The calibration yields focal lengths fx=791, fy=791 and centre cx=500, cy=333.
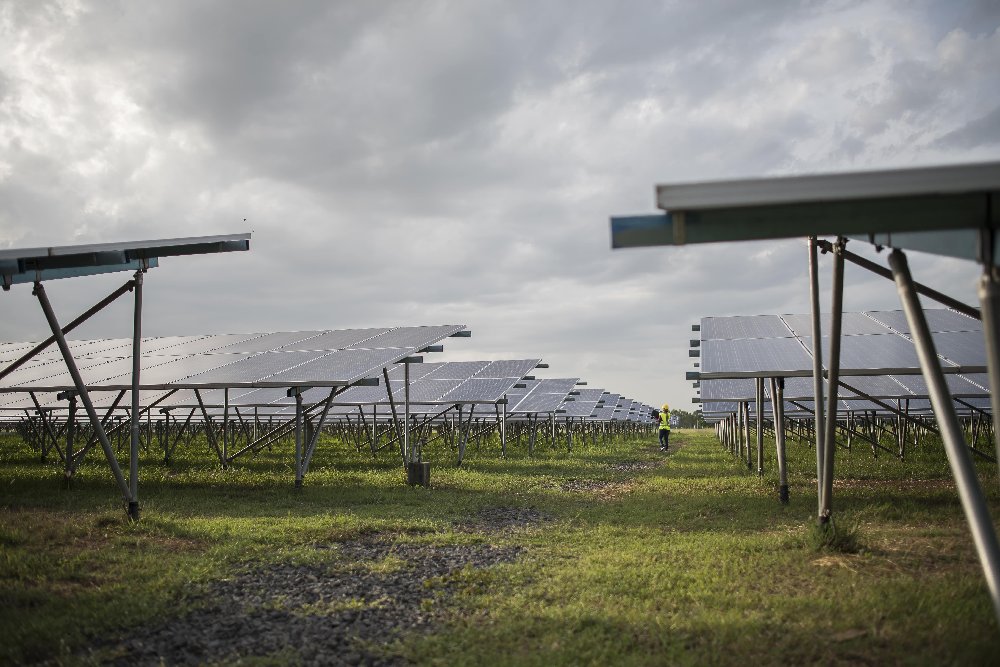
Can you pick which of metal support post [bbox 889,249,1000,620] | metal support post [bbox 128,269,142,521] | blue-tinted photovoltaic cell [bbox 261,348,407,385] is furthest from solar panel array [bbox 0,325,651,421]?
metal support post [bbox 889,249,1000,620]

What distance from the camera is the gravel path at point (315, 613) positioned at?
14.9 ft

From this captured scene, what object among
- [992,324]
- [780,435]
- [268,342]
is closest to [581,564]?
[992,324]

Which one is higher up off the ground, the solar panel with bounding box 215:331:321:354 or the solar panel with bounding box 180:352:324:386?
the solar panel with bounding box 215:331:321:354

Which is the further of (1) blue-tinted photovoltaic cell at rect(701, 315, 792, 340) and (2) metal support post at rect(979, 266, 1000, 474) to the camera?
(1) blue-tinted photovoltaic cell at rect(701, 315, 792, 340)

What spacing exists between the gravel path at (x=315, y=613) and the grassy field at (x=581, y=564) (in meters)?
0.17

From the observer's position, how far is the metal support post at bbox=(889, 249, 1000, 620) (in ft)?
12.3

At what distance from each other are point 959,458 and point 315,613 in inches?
156

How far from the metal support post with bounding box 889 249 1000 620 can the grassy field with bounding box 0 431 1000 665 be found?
0.60 metres

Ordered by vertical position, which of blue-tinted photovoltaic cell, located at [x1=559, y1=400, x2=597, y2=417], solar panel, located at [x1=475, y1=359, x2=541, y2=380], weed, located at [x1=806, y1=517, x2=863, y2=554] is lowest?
weed, located at [x1=806, y1=517, x2=863, y2=554]

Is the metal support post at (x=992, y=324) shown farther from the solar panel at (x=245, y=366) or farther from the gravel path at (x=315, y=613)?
the solar panel at (x=245, y=366)

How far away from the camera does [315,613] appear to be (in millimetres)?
5270

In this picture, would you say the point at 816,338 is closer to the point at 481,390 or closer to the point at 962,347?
the point at 962,347

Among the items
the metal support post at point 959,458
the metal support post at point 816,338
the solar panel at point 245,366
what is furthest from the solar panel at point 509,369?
the metal support post at point 959,458

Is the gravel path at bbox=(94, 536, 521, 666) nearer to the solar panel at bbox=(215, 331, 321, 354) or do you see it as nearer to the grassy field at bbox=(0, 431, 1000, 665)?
→ the grassy field at bbox=(0, 431, 1000, 665)
